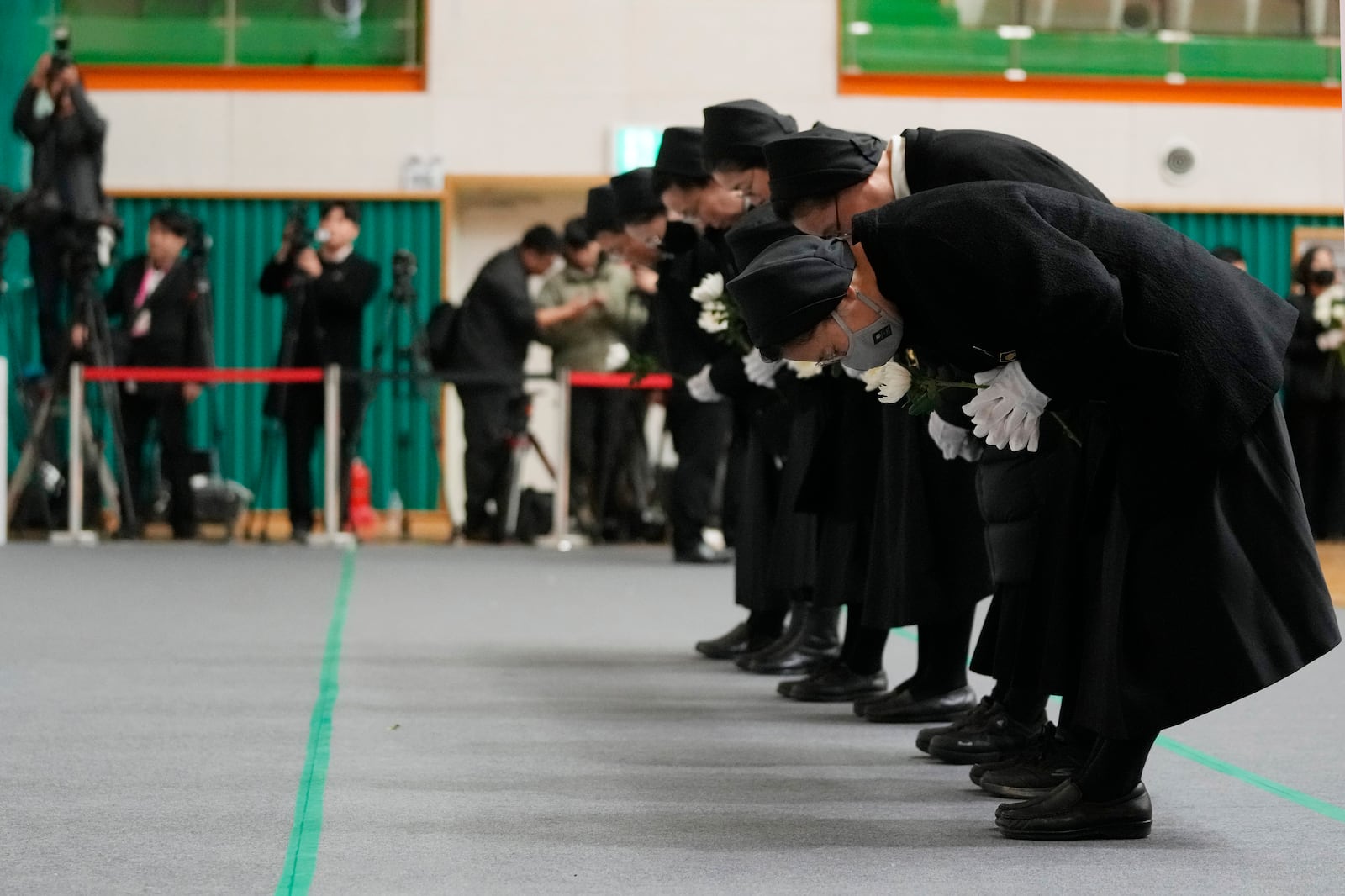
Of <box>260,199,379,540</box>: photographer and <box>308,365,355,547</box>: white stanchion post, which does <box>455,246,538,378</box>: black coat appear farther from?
<box>308,365,355,547</box>: white stanchion post

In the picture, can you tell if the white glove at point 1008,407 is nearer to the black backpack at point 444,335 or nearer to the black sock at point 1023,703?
the black sock at point 1023,703

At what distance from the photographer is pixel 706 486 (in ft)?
29.7

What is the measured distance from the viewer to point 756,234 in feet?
14.5

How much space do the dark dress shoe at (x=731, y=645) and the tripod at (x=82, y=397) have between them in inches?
209

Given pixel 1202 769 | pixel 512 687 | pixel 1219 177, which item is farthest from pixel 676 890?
pixel 1219 177

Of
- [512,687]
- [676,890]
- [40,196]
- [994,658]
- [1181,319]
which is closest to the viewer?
[676,890]

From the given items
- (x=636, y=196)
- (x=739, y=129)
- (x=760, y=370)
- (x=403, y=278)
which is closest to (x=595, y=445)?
(x=403, y=278)

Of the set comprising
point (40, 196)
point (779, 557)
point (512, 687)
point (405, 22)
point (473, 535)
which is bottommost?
point (473, 535)

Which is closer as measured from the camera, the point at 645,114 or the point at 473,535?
the point at 473,535

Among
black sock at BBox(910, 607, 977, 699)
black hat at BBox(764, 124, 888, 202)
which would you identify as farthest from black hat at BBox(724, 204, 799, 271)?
black sock at BBox(910, 607, 977, 699)

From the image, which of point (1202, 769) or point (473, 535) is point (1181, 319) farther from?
point (473, 535)

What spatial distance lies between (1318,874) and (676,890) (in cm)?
93

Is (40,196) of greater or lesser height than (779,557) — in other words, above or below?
above

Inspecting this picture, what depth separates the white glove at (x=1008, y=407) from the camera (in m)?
2.98
